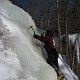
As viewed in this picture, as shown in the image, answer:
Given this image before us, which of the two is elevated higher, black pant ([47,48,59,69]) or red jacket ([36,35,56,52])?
red jacket ([36,35,56,52])

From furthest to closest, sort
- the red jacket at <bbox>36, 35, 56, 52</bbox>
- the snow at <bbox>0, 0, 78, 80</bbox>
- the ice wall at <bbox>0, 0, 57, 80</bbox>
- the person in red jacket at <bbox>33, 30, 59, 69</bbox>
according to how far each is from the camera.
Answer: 1. the person in red jacket at <bbox>33, 30, 59, 69</bbox>
2. the red jacket at <bbox>36, 35, 56, 52</bbox>
3. the ice wall at <bbox>0, 0, 57, 80</bbox>
4. the snow at <bbox>0, 0, 78, 80</bbox>

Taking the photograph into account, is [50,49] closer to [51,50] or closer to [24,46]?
[51,50]

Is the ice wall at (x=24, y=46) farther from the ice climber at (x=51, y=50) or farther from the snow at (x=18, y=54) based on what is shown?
the ice climber at (x=51, y=50)

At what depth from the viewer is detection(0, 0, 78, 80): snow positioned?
6613 mm

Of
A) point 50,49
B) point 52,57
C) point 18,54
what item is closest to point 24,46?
point 18,54

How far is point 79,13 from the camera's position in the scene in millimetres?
22859

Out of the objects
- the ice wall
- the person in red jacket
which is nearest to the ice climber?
the person in red jacket

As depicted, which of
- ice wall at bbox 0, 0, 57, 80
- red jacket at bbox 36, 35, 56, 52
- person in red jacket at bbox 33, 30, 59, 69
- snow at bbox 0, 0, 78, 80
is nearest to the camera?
snow at bbox 0, 0, 78, 80

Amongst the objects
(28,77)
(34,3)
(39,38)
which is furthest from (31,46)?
(34,3)

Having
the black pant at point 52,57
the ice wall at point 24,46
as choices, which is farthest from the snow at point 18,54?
the black pant at point 52,57

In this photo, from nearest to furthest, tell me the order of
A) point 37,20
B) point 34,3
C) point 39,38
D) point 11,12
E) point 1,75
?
point 1,75, point 39,38, point 11,12, point 37,20, point 34,3

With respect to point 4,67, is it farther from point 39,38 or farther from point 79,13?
point 79,13

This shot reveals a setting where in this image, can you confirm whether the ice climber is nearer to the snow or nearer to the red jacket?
the red jacket

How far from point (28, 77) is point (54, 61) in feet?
6.30
